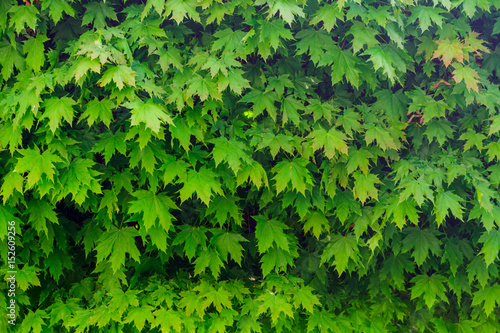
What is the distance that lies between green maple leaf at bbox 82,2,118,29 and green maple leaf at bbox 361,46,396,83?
190 cm

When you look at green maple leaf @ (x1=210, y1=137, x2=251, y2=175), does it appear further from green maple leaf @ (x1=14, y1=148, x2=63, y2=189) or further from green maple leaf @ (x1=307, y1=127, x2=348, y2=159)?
green maple leaf @ (x1=14, y1=148, x2=63, y2=189)

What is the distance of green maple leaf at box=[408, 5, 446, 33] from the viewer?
2.91 meters

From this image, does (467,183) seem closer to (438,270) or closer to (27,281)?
(438,270)

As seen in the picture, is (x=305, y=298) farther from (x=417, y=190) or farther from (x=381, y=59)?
(x=381, y=59)

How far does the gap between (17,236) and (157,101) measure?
1500 millimetres

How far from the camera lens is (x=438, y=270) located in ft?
11.6

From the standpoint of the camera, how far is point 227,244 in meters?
3.12

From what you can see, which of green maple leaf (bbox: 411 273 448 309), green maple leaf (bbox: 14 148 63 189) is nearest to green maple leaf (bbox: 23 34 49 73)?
green maple leaf (bbox: 14 148 63 189)

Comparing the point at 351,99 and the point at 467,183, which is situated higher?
the point at 351,99

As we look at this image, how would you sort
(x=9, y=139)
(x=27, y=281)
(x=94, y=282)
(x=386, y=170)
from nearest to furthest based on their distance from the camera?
(x=9, y=139)
(x=27, y=281)
(x=94, y=282)
(x=386, y=170)

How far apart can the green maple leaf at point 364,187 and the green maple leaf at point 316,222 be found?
0.32 m

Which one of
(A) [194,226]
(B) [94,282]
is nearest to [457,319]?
(A) [194,226]

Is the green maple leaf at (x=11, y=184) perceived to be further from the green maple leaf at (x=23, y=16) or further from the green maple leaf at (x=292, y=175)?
A: the green maple leaf at (x=292, y=175)

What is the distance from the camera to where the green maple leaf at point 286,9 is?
2584 millimetres
